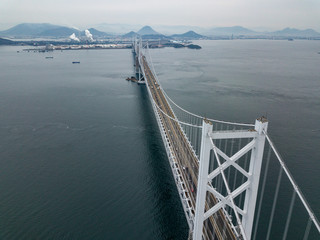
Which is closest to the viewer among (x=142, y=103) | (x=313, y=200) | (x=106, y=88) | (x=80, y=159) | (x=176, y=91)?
(x=313, y=200)

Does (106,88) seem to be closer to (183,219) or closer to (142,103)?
(142,103)

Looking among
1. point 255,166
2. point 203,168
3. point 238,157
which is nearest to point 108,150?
point 203,168

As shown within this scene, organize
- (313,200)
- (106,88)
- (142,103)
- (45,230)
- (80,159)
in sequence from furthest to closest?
1. (106,88)
2. (142,103)
3. (80,159)
4. (313,200)
5. (45,230)

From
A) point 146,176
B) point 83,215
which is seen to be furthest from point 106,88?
point 83,215

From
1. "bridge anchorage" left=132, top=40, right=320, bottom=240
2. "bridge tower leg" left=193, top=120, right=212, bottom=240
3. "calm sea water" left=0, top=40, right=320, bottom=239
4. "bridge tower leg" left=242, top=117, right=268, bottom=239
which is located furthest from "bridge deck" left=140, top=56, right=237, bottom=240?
"bridge tower leg" left=193, top=120, right=212, bottom=240

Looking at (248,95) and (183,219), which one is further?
(248,95)

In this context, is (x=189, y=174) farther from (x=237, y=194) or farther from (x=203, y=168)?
(x=203, y=168)

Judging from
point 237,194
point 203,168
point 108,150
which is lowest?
point 108,150
